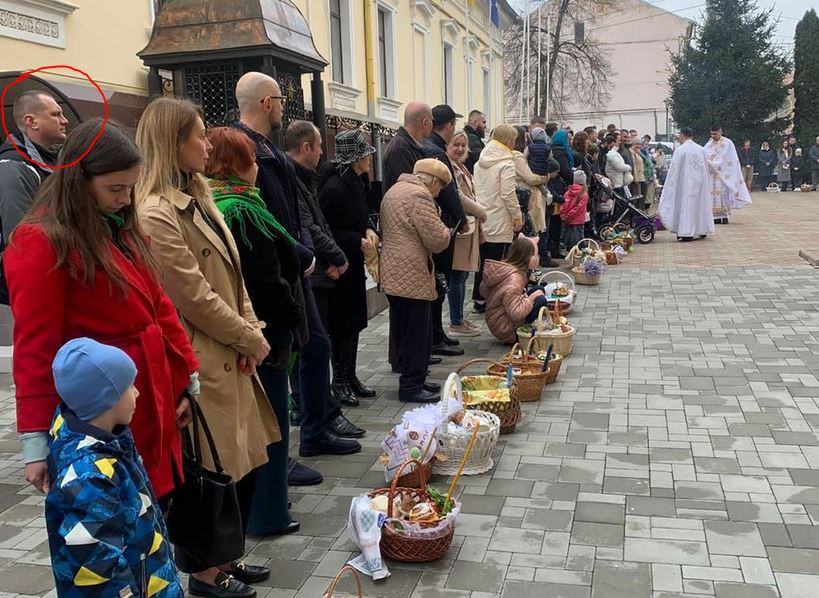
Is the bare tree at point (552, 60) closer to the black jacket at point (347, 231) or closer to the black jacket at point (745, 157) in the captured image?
the black jacket at point (745, 157)

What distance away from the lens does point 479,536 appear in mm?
3643

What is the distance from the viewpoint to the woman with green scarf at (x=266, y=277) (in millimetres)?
3264

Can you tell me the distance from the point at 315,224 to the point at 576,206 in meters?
7.87

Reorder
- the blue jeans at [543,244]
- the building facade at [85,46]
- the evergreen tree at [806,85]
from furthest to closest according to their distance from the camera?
the evergreen tree at [806,85] < the blue jeans at [543,244] < the building facade at [85,46]

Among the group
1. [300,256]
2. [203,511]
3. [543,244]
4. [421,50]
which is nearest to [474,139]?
[543,244]

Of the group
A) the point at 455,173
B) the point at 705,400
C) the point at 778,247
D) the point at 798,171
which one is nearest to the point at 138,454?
the point at 705,400

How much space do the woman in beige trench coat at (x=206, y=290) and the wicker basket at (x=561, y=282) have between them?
16.8ft

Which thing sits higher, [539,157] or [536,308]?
[539,157]

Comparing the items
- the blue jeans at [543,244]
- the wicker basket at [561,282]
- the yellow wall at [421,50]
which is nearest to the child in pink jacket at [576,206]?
the blue jeans at [543,244]

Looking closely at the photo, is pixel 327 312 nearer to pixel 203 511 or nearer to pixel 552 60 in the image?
pixel 203 511

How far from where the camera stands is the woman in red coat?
2.21m

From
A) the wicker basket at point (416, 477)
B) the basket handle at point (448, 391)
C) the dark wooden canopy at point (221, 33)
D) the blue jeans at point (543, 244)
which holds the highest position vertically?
the dark wooden canopy at point (221, 33)

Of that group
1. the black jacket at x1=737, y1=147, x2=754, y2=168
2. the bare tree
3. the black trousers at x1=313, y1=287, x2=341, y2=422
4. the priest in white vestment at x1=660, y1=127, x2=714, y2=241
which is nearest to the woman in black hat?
the black trousers at x1=313, y1=287, x2=341, y2=422

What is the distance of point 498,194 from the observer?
8008 mm
